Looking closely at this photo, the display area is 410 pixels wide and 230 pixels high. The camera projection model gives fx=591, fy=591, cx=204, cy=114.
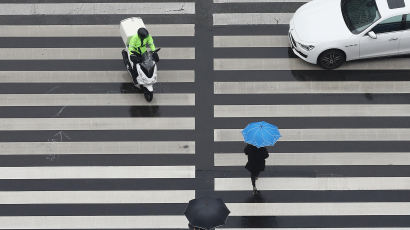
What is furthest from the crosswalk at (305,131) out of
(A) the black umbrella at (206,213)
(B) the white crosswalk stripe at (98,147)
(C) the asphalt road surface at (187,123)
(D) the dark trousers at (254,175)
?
(A) the black umbrella at (206,213)

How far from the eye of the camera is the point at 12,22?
47.6 feet

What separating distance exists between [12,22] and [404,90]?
945cm

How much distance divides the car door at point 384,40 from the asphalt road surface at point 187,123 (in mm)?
472

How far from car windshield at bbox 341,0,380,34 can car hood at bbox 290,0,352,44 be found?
0.44 ft

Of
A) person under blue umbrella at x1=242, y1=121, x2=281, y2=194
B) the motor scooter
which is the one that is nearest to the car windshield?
person under blue umbrella at x1=242, y1=121, x2=281, y2=194

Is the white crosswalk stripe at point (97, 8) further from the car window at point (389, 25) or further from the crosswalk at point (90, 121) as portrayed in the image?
the car window at point (389, 25)

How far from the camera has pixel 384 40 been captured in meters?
13.1

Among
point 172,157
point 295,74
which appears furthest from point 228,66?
point 172,157

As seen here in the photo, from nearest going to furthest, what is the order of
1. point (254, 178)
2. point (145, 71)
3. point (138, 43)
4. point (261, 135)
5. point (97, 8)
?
point (261, 135), point (254, 178), point (138, 43), point (145, 71), point (97, 8)

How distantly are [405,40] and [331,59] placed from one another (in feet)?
5.44

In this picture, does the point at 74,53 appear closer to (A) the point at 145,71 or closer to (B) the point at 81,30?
(B) the point at 81,30

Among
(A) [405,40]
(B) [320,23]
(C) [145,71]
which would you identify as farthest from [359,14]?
(C) [145,71]

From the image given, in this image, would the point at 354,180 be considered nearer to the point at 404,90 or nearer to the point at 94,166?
the point at 404,90

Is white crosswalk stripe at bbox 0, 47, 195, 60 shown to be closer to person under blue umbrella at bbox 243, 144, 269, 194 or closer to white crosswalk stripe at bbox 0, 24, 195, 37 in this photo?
white crosswalk stripe at bbox 0, 24, 195, 37
